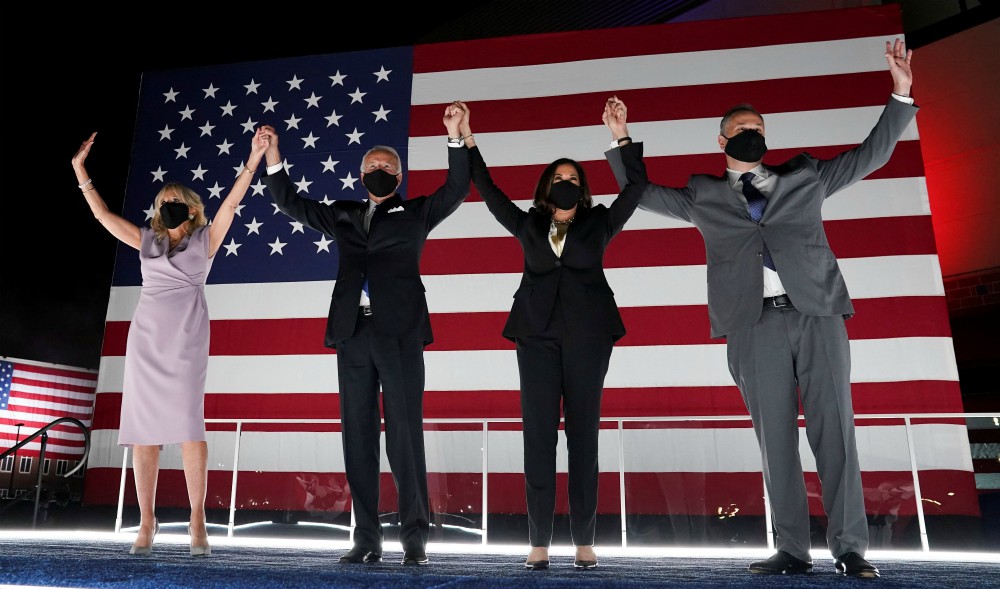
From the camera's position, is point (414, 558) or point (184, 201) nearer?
point (414, 558)

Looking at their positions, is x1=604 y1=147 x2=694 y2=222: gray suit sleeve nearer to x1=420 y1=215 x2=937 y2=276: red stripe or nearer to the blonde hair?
the blonde hair

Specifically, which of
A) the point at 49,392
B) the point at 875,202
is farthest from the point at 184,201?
the point at 49,392

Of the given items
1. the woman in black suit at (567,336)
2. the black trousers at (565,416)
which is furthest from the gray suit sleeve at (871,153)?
the black trousers at (565,416)

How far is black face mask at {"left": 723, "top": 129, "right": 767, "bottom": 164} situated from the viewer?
2.02 metres

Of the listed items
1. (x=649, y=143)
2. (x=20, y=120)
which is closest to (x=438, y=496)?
(x=649, y=143)

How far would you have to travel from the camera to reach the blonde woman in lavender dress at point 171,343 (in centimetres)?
226

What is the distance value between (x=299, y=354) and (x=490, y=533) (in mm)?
2083

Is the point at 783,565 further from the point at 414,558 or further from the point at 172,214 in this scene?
the point at 172,214

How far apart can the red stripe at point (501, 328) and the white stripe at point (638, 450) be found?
63cm

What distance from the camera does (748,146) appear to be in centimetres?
202

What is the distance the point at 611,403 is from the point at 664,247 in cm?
96

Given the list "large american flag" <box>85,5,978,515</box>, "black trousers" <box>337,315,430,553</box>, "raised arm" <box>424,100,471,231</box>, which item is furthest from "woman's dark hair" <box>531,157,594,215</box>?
"large american flag" <box>85,5,978,515</box>

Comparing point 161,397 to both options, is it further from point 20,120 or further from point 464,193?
point 20,120

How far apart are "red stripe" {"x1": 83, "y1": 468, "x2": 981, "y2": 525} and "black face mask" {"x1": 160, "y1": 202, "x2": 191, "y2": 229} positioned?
1310 mm
